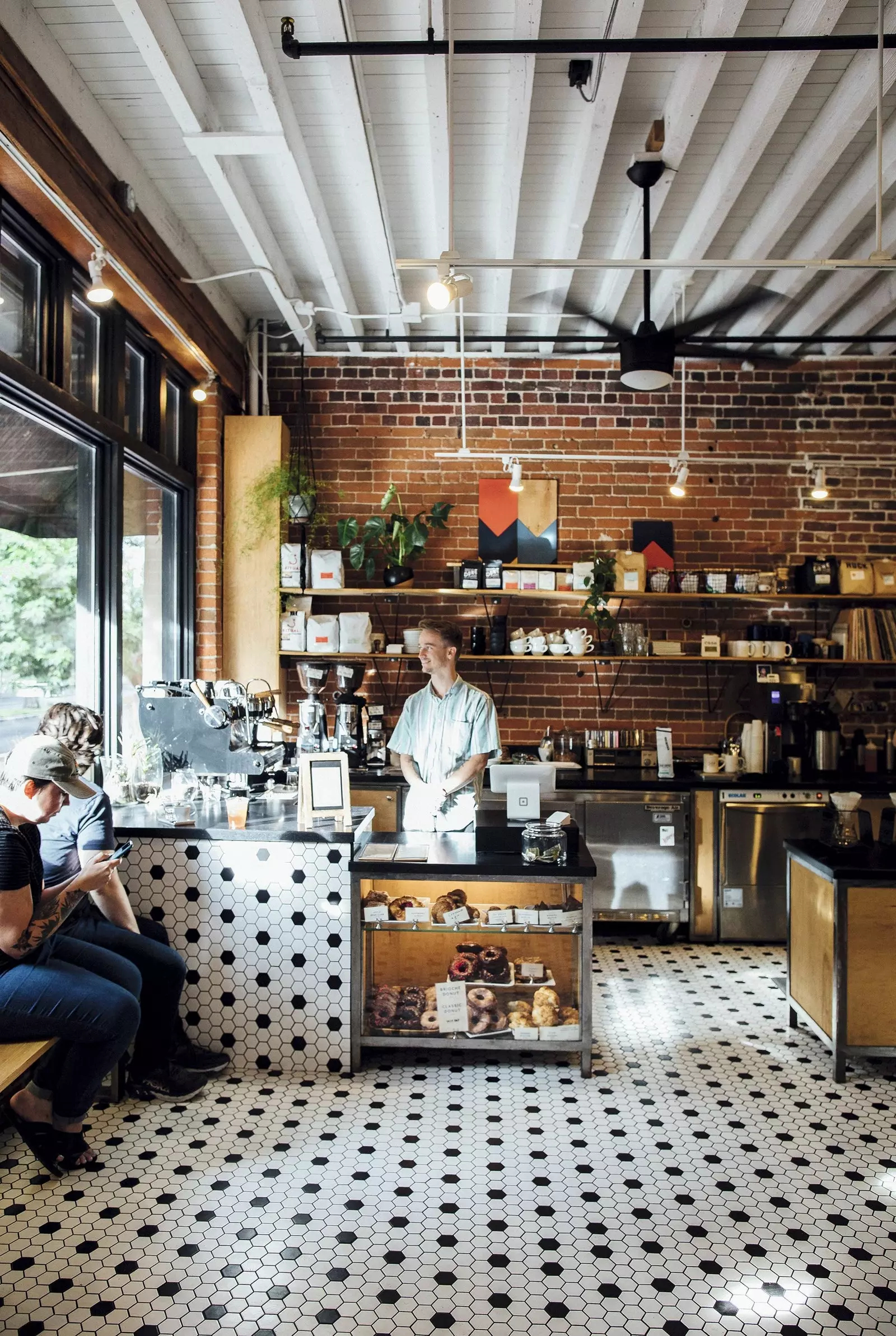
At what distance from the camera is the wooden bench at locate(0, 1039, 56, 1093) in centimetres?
242

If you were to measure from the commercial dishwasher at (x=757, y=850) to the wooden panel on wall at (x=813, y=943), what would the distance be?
137 cm

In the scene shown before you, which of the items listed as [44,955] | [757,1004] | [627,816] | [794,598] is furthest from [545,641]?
[44,955]

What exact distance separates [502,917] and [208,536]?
3363 mm

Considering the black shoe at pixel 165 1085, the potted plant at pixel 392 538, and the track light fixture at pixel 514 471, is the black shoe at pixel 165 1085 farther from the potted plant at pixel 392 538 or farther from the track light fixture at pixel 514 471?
the track light fixture at pixel 514 471

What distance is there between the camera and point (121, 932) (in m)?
3.44

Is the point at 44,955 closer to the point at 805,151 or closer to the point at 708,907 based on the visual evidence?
the point at 708,907

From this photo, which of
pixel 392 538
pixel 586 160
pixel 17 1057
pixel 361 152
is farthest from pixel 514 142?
pixel 17 1057

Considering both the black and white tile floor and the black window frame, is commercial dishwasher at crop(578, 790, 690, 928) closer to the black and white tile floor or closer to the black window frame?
the black and white tile floor

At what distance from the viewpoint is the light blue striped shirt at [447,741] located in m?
4.33

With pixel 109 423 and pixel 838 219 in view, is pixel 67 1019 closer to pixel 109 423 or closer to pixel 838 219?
pixel 109 423

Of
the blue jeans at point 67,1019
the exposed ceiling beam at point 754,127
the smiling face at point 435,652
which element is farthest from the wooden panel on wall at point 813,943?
the blue jeans at point 67,1019

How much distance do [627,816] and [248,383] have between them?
3.88 m

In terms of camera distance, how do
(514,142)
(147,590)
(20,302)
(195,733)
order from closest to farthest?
(20,302), (514,142), (195,733), (147,590)

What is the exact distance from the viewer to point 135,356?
4.91 metres
